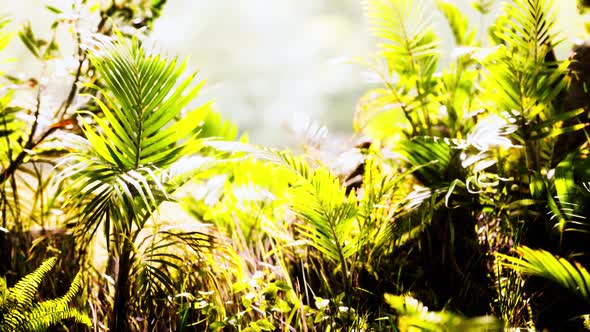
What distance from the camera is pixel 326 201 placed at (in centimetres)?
166

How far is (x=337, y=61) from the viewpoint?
201cm

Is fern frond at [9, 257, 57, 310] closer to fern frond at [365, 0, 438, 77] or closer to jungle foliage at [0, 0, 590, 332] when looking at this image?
jungle foliage at [0, 0, 590, 332]

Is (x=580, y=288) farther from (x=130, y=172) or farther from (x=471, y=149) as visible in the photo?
(x=130, y=172)

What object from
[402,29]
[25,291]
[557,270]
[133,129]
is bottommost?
[557,270]

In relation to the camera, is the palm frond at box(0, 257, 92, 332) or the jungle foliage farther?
the jungle foliage

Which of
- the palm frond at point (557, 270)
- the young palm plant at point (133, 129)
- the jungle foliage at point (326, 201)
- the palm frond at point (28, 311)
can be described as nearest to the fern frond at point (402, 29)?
the jungle foliage at point (326, 201)

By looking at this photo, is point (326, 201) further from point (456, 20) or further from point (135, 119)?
point (456, 20)

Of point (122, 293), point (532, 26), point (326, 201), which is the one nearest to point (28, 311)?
point (122, 293)

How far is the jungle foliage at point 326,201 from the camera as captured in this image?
1578 mm

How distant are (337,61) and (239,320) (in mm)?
1054

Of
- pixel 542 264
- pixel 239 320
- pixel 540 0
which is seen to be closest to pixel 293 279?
pixel 239 320

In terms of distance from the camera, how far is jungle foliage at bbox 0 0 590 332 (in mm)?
1578

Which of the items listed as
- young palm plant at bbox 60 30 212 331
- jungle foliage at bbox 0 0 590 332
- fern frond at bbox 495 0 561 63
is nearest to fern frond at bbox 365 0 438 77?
jungle foliage at bbox 0 0 590 332

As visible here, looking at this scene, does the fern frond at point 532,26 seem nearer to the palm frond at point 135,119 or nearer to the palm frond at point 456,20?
the palm frond at point 456,20
